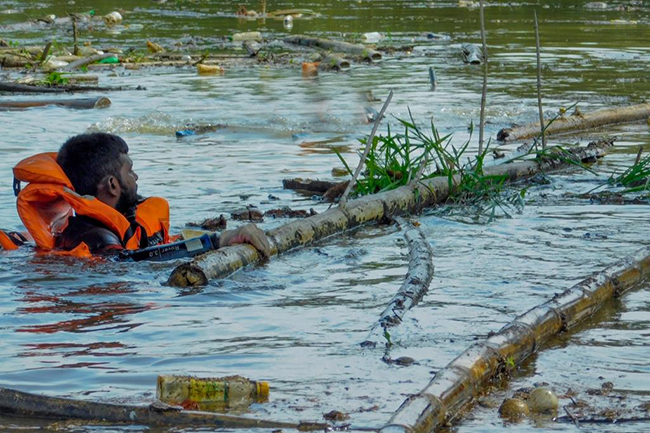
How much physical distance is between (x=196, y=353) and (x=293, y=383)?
594 mm

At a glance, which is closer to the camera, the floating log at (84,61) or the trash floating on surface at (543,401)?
the trash floating on surface at (543,401)

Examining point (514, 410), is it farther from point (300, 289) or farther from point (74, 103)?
point (74, 103)

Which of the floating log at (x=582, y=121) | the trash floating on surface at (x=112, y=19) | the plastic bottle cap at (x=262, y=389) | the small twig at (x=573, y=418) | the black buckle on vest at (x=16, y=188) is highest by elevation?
the trash floating on surface at (x=112, y=19)

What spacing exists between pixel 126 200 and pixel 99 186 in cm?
21

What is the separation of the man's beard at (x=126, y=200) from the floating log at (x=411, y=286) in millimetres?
1591

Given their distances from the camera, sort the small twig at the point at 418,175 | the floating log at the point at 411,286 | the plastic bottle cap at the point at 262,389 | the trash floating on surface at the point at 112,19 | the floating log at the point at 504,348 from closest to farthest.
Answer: the floating log at the point at 504,348 → the plastic bottle cap at the point at 262,389 → the floating log at the point at 411,286 → the small twig at the point at 418,175 → the trash floating on surface at the point at 112,19

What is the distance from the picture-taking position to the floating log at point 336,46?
760 inches

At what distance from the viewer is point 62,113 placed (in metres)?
13.1

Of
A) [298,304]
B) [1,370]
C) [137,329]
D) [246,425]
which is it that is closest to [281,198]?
[298,304]

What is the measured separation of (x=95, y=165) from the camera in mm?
6328

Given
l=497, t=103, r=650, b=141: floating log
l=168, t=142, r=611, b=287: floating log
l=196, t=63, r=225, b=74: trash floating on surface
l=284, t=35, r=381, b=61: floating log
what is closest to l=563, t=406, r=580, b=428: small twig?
l=168, t=142, r=611, b=287: floating log

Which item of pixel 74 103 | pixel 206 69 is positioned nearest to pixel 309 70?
pixel 206 69

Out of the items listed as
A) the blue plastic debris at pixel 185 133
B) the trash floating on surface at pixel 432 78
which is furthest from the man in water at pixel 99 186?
the trash floating on surface at pixel 432 78

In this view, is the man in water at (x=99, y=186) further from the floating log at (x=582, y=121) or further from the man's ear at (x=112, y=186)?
the floating log at (x=582, y=121)
